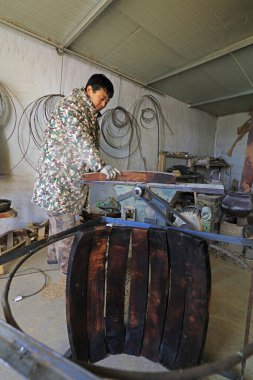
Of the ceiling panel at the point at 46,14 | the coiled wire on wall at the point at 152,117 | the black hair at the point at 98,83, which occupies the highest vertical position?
the ceiling panel at the point at 46,14

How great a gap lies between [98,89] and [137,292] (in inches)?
58.5

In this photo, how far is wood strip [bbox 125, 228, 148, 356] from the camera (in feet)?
3.90

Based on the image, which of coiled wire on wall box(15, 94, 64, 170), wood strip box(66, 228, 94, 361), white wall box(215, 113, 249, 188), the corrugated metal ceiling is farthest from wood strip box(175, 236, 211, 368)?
white wall box(215, 113, 249, 188)

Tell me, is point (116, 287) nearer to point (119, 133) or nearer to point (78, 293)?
point (78, 293)

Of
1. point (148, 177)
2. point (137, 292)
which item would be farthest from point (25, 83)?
point (137, 292)

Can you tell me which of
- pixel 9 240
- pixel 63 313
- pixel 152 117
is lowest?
pixel 63 313

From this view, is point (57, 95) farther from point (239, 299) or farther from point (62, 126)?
point (239, 299)

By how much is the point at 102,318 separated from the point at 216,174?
5.62 m

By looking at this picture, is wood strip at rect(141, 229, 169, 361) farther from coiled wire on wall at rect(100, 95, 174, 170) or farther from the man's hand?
coiled wire on wall at rect(100, 95, 174, 170)

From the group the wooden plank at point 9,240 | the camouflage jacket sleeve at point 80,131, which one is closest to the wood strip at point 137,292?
the camouflage jacket sleeve at point 80,131

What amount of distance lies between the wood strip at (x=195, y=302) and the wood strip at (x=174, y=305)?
22 millimetres

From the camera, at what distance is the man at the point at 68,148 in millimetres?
1661

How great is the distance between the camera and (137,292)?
4.04 feet

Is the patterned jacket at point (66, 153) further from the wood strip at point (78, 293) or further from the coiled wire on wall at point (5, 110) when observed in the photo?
the coiled wire on wall at point (5, 110)
